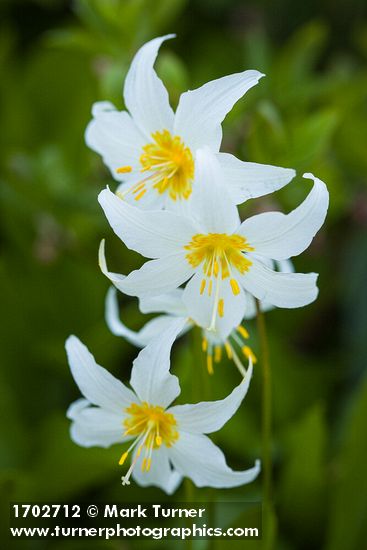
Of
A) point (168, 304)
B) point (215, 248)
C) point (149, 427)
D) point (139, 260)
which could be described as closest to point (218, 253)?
point (215, 248)

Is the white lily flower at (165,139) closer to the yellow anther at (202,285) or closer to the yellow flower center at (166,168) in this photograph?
the yellow flower center at (166,168)

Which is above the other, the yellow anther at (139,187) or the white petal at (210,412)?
the yellow anther at (139,187)

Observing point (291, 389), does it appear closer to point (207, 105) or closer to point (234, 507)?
point (234, 507)

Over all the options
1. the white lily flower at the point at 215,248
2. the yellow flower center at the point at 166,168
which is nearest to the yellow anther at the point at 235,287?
the white lily flower at the point at 215,248

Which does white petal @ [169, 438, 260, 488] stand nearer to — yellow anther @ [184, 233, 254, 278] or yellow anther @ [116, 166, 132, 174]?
yellow anther @ [184, 233, 254, 278]

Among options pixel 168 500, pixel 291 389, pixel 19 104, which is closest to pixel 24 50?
pixel 19 104

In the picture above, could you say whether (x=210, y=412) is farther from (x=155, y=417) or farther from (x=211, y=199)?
(x=211, y=199)
